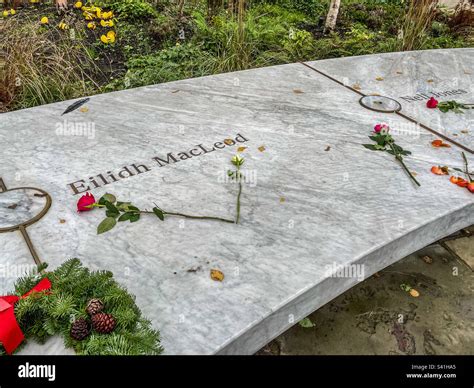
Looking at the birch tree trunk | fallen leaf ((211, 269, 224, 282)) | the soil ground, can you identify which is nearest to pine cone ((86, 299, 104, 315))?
fallen leaf ((211, 269, 224, 282))

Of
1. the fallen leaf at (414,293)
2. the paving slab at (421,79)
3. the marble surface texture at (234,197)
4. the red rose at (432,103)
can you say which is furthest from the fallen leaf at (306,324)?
the red rose at (432,103)

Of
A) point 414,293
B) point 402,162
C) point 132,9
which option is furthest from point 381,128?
point 132,9

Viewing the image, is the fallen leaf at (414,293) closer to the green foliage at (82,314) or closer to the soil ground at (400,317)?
the soil ground at (400,317)

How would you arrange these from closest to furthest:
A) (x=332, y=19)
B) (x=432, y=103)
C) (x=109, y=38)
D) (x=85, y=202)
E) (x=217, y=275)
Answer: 1. (x=217, y=275)
2. (x=85, y=202)
3. (x=432, y=103)
4. (x=109, y=38)
5. (x=332, y=19)

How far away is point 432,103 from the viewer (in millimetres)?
3012

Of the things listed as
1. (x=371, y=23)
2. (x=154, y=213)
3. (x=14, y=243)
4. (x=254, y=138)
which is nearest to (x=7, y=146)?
(x=14, y=243)

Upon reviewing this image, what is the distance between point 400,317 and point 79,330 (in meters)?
1.72

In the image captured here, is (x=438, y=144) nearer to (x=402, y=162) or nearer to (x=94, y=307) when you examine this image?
(x=402, y=162)

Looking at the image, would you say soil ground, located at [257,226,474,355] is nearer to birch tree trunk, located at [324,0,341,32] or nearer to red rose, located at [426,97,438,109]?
red rose, located at [426,97,438,109]

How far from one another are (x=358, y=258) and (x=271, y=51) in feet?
12.9

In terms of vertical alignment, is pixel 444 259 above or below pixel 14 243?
below
